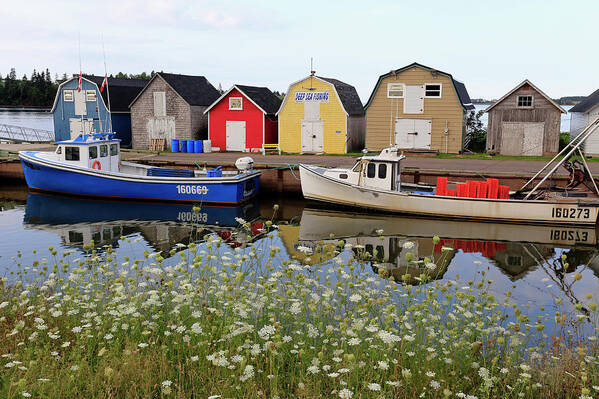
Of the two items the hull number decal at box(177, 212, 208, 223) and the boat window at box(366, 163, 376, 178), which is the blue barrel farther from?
the boat window at box(366, 163, 376, 178)

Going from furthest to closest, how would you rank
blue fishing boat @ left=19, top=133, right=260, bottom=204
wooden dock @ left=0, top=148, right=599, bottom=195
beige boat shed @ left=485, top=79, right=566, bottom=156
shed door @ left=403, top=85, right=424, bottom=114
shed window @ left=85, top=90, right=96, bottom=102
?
shed window @ left=85, top=90, right=96, bottom=102 < shed door @ left=403, top=85, right=424, bottom=114 < beige boat shed @ left=485, top=79, right=566, bottom=156 < blue fishing boat @ left=19, top=133, right=260, bottom=204 < wooden dock @ left=0, top=148, right=599, bottom=195

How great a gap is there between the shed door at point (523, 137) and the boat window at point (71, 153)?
24018 mm

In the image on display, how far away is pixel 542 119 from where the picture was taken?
1312 inches

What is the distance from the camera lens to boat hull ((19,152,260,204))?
24828 mm

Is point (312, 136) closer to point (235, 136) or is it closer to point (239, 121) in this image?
point (239, 121)

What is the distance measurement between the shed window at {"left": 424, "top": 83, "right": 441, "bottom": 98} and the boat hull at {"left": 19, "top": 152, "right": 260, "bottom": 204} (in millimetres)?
13509

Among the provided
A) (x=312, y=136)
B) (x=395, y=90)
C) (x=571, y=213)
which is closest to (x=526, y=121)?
(x=395, y=90)

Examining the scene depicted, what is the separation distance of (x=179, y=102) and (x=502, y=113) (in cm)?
2103

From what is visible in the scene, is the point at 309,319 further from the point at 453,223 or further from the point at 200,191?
the point at 200,191

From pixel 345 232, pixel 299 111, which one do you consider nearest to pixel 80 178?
pixel 345 232

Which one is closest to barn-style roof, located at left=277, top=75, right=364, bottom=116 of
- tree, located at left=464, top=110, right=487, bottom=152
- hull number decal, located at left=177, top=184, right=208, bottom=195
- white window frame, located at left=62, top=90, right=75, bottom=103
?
tree, located at left=464, top=110, right=487, bottom=152

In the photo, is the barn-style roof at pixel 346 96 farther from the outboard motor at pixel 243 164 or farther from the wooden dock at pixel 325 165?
the outboard motor at pixel 243 164

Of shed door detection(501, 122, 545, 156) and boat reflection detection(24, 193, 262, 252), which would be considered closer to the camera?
boat reflection detection(24, 193, 262, 252)

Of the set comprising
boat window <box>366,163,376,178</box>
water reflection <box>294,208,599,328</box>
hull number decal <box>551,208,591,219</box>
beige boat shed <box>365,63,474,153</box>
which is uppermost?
beige boat shed <box>365,63,474,153</box>
